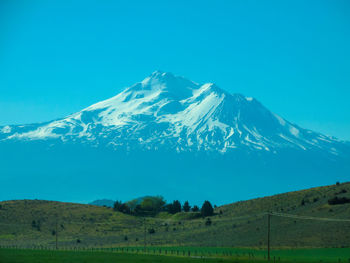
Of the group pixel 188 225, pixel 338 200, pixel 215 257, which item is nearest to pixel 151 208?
pixel 188 225

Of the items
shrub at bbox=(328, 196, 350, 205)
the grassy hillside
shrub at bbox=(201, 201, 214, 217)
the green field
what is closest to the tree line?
the grassy hillside

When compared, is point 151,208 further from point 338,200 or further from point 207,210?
point 338,200

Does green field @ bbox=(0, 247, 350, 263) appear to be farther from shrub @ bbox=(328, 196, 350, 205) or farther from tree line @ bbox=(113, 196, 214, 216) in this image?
tree line @ bbox=(113, 196, 214, 216)

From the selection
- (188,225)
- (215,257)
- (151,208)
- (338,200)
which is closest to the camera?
(215,257)

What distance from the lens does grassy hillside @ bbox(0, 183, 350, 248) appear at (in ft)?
344

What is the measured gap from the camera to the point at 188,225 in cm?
14288

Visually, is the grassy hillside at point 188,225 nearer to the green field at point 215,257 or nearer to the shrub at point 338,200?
the shrub at point 338,200

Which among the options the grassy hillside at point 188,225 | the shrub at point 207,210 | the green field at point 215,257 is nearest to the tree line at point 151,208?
the grassy hillside at point 188,225

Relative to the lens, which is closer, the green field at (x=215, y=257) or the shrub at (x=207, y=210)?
the green field at (x=215, y=257)

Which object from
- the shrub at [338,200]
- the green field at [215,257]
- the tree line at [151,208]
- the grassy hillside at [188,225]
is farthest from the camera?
the tree line at [151,208]

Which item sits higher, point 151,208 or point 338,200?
point 338,200

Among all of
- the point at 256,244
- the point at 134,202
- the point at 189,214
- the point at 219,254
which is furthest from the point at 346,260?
the point at 134,202

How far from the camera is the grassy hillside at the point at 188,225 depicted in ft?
344

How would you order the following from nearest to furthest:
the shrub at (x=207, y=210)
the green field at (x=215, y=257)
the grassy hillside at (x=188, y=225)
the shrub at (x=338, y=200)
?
1. the green field at (x=215, y=257)
2. the grassy hillside at (x=188, y=225)
3. the shrub at (x=338, y=200)
4. the shrub at (x=207, y=210)
